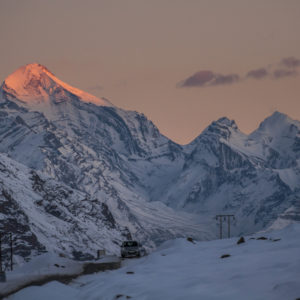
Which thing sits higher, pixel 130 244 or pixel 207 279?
pixel 130 244

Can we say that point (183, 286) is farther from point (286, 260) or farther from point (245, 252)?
point (245, 252)

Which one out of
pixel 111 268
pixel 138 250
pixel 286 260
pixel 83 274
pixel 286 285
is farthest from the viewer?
pixel 138 250

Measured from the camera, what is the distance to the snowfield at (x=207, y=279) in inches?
1657

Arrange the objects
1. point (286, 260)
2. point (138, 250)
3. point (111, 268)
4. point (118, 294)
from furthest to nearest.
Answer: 1. point (138, 250)
2. point (111, 268)
3. point (286, 260)
4. point (118, 294)

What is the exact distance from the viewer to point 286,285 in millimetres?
40469

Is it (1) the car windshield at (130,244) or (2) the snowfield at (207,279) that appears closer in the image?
(2) the snowfield at (207,279)

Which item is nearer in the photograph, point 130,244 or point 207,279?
point 207,279

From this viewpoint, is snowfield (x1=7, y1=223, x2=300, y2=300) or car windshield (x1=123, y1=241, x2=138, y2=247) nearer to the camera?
snowfield (x1=7, y1=223, x2=300, y2=300)

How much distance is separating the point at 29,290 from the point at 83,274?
18.0 m

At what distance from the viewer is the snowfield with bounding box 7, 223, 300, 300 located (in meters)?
42.1

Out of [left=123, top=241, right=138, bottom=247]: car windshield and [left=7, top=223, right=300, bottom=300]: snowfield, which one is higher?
[left=123, top=241, right=138, bottom=247]: car windshield

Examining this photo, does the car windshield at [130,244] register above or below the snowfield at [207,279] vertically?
above

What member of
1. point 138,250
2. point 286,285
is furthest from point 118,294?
point 138,250

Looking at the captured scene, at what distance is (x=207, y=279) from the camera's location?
48.1 meters
